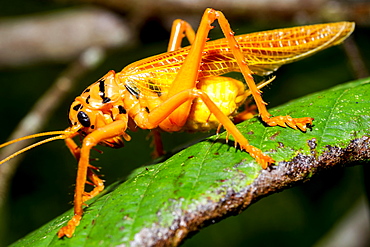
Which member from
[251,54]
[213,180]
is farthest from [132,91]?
[213,180]

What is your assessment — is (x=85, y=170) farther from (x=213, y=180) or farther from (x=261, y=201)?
(x=261, y=201)

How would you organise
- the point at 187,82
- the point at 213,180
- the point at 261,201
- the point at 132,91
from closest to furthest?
the point at 213,180, the point at 187,82, the point at 132,91, the point at 261,201

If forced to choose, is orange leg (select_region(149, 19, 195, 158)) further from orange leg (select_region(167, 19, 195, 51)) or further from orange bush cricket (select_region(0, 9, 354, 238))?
orange bush cricket (select_region(0, 9, 354, 238))

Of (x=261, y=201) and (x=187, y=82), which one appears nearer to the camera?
(x=187, y=82)

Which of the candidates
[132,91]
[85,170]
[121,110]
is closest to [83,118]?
[121,110]

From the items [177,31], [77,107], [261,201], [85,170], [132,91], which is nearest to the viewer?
[85,170]

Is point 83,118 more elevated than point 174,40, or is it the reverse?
point 174,40

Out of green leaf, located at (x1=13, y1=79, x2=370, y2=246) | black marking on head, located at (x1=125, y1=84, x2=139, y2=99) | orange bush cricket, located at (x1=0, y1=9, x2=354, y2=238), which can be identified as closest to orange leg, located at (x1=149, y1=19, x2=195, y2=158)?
orange bush cricket, located at (x1=0, y1=9, x2=354, y2=238)

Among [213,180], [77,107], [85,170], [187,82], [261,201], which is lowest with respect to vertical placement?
[261,201]
